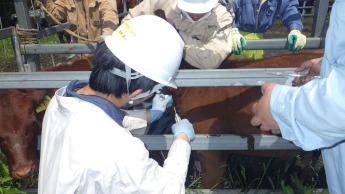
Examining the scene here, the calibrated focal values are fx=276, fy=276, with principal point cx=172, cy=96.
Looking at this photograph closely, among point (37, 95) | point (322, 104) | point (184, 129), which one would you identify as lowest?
point (37, 95)

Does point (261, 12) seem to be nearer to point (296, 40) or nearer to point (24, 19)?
point (296, 40)

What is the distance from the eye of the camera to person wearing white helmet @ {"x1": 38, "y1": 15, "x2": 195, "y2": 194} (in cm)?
103

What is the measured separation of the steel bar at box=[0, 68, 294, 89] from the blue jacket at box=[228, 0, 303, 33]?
1.45m

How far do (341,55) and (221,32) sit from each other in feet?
5.34

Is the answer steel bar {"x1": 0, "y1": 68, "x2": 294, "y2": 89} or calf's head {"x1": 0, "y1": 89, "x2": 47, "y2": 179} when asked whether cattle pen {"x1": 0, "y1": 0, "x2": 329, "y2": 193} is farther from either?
calf's head {"x1": 0, "y1": 89, "x2": 47, "y2": 179}

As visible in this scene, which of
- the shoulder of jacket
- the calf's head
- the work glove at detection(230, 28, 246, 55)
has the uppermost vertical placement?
the shoulder of jacket

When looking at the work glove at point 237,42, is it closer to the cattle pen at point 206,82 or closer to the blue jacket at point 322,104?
the cattle pen at point 206,82

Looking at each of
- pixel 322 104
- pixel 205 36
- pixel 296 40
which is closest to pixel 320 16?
pixel 296 40

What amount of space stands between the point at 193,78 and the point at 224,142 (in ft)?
1.68

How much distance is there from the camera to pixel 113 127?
111 cm

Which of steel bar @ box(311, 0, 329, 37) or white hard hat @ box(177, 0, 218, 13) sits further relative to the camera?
steel bar @ box(311, 0, 329, 37)

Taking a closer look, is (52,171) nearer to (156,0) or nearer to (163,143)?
(163,143)

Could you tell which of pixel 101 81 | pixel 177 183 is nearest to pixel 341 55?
pixel 177 183

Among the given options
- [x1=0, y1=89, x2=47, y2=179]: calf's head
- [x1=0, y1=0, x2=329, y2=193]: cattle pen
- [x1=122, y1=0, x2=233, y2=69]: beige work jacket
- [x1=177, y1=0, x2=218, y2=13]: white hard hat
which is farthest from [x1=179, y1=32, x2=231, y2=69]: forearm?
[x1=0, y1=89, x2=47, y2=179]: calf's head
